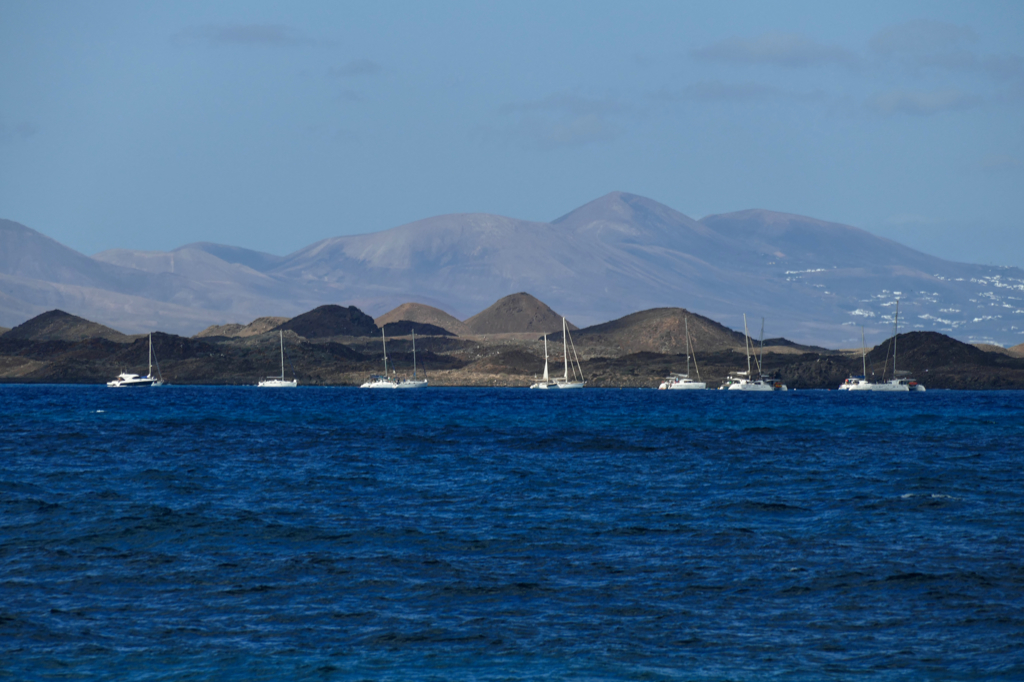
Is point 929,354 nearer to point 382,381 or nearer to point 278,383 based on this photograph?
point 382,381

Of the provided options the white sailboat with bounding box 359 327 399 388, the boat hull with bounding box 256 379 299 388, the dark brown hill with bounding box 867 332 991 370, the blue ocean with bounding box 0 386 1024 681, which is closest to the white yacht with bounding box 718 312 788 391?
the dark brown hill with bounding box 867 332 991 370

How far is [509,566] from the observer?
21844mm

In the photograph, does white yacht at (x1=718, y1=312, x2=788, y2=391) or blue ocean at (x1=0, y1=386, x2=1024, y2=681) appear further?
white yacht at (x1=718, y1=312, x2=788, y2=391)

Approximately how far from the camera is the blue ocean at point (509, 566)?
1592cm

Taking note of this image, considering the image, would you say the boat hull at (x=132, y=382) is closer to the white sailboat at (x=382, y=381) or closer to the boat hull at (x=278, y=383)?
the boat hull at (x=278, y=383)

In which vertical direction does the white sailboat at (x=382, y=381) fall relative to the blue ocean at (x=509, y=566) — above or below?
above

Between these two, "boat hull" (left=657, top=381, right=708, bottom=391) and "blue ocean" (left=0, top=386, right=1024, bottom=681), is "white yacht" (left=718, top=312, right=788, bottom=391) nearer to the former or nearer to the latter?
"boat hull" (left=657, top=381, right=708, bottom=391)

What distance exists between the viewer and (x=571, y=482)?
118 feet

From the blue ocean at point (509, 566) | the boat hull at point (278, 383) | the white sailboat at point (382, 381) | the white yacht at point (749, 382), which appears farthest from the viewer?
the boat hull at point (278, 383)

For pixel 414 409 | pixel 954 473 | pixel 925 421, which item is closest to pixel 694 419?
pixel 925 421

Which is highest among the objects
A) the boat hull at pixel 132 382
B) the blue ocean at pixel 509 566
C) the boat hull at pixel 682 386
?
the boat hull at pixel 132 382

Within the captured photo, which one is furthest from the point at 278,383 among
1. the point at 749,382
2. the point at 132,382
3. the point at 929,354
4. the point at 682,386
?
the point at 929,354

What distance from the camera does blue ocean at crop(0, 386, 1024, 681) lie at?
1592 centimetres

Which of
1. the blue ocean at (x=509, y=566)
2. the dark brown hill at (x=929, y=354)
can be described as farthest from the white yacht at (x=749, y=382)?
the blue ocean at (x=509, y=566)
